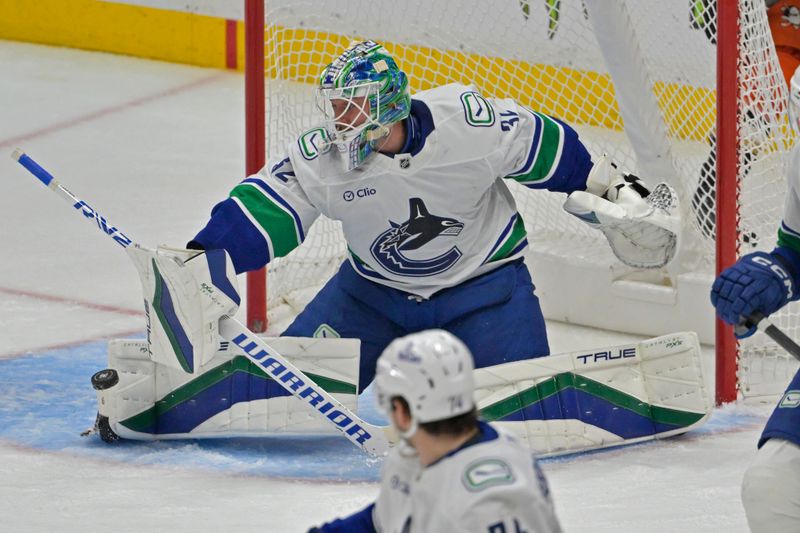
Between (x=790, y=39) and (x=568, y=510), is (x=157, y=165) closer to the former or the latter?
(x=790, y=39)

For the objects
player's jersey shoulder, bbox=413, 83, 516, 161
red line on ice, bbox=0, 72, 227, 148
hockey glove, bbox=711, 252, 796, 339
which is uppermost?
player's jersey shoulder, bbox=413, 83, 516, 161

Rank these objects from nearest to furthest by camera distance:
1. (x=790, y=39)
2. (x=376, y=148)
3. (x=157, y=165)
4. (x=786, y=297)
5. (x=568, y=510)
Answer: (x=786, y=297) → (x=568, y=510) → (x=376, y=148) → (x=790, y=39) → (x=157, y=165)

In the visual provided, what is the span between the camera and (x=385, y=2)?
5.27 m

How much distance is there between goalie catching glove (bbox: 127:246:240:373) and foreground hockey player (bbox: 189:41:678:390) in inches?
5.7

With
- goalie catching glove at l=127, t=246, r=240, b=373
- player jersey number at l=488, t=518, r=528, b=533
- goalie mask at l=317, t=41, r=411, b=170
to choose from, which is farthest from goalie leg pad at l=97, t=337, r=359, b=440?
player jersey number at l=488, t=518, r=528, b=533

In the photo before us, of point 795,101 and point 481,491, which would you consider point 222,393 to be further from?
point 481,491

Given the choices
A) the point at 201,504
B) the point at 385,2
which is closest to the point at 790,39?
the point at 385,2

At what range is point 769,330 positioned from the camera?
118 inches

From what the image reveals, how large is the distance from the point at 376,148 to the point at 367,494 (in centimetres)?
75

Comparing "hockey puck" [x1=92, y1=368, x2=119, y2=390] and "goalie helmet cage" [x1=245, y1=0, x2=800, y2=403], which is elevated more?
"goalie helmet cage" [x1=245, y1=0, x2=800, y2=403]

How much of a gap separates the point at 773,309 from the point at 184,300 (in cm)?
121

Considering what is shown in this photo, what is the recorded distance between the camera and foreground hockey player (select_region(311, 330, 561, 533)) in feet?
6.94

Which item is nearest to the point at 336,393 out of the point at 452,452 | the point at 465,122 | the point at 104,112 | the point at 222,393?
the point at 222,393

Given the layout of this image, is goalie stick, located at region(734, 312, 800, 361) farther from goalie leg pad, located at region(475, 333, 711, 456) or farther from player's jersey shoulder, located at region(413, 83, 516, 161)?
player's jersey shoulder, located at region(413, 83, 516, 161)
